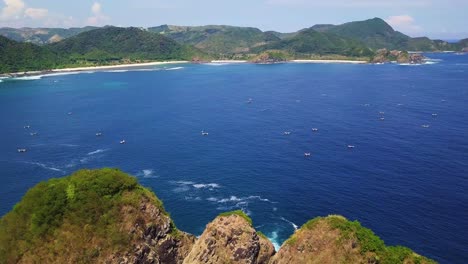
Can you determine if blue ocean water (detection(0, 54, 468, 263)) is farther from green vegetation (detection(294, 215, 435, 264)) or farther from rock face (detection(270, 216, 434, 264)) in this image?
green vegetation (detection(294, 215, 435, 264))

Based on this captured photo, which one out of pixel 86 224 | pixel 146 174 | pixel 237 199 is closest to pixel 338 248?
pixel 86 224

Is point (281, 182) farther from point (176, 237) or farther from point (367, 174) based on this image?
point (176, 237)

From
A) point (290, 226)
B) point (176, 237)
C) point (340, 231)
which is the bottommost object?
point (290, 226)

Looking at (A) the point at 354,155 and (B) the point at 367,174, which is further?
(A) the point at 354,155

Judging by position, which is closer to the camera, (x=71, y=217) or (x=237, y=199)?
(x=71, y=217)

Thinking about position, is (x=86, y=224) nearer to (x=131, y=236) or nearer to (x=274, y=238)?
(x=131, y=236)

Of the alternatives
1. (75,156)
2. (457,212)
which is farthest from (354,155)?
(75,156)

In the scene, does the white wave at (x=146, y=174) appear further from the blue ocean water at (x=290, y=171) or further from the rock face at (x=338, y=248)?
the rock face at (x=338, y=248)
